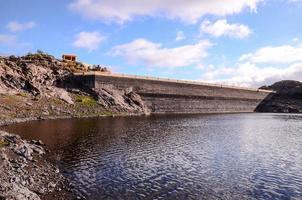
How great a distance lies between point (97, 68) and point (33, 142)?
85.4 m

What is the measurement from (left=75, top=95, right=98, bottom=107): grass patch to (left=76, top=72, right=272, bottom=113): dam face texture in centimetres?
599

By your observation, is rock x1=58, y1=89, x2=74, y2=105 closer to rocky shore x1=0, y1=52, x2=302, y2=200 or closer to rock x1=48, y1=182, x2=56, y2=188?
rocky shore x1=0, y1=52, x2=302, y2=200

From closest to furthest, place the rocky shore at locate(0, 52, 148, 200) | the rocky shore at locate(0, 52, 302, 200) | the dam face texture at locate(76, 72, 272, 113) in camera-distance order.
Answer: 1. the rocky shore at locate(0, 52, 148, 200)
2. the rocky shore at locate(0, 52, 302, 200)
3. the dam face texture at locate(76, 72, 272, 113)

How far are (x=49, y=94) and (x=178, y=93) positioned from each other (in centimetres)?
5301

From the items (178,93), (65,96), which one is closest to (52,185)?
(65,96)

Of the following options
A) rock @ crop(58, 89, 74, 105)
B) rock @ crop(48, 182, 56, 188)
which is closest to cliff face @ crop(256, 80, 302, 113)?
rock @ crop(58, 89, 74, 105)

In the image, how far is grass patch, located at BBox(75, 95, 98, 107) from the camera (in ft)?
338

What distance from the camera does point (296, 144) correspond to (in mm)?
58344

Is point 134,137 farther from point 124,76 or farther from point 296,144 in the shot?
point 124,76

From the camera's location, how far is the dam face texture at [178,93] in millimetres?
116681

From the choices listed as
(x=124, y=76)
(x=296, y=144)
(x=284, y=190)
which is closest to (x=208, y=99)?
(x=124, y=76)

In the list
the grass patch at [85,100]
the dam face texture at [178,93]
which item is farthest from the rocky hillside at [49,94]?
the dam face texture at [178,93]

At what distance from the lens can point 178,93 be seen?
136 metres

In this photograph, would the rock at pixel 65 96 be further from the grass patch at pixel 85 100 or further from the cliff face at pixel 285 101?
the cliff face at pixel 285 101
